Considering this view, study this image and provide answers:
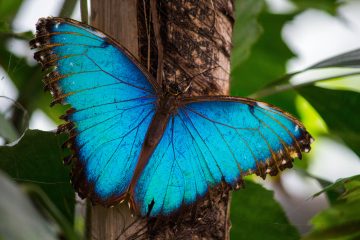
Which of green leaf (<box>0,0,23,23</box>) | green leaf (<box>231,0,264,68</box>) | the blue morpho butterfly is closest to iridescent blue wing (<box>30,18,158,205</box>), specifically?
the blue morpho butterfly

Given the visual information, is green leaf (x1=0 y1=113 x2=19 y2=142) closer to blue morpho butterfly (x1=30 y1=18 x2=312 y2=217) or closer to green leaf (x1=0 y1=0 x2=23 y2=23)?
blue morpho butterfly (x1=30 y1=18 x2=312 y2=217)

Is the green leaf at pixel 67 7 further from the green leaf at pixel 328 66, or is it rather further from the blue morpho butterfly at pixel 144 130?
the green leaf at pixel 328 66

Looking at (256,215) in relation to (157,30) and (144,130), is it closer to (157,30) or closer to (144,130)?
(144,130)

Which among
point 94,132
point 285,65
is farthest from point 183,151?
point 285,65

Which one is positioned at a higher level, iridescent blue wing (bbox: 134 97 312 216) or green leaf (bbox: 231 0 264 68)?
green leaf (bbox: 231 0 264 68)

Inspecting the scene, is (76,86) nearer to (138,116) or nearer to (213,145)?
(138,116)

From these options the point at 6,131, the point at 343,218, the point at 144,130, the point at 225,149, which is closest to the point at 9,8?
the point at 6,131
